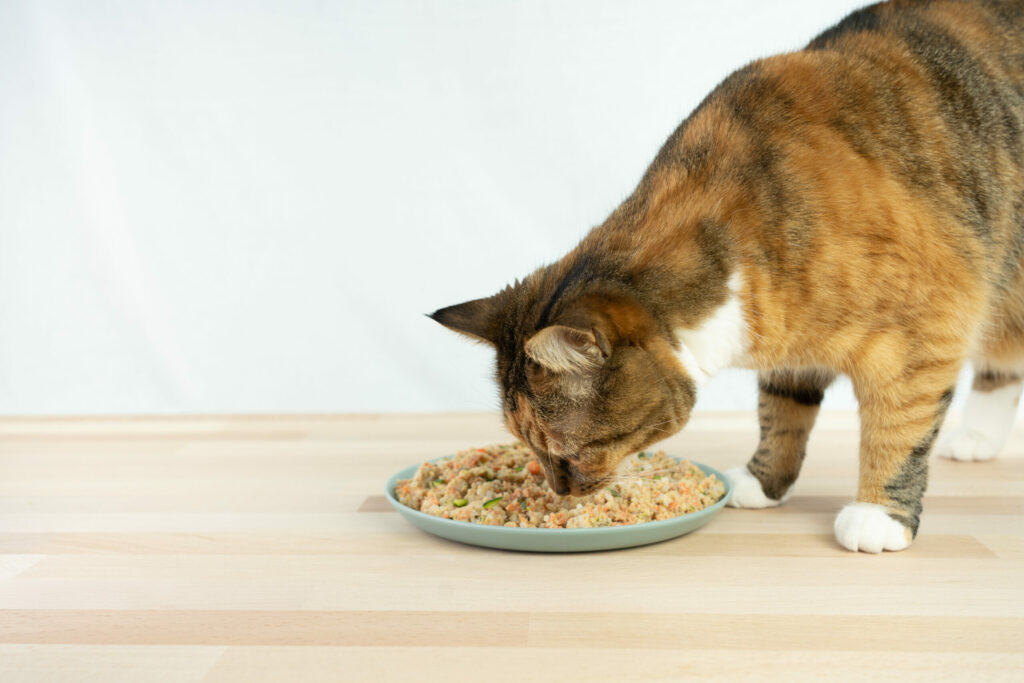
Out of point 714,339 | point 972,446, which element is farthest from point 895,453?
point 972,446

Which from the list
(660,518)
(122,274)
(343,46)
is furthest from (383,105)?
(660,518)

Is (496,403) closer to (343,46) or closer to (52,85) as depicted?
(343,46)

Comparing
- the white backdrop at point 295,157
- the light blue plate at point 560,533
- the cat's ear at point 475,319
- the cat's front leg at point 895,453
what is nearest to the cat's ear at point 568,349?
the cat's ear at point 475,319

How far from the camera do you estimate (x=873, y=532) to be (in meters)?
1.45

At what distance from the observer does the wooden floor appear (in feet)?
3.64

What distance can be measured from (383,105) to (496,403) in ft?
5.02

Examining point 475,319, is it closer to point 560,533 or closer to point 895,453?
point 560,533

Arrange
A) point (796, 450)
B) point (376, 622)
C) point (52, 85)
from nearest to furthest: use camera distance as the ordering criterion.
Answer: point (376, 622) < point (796, 450) < point (52, 85)

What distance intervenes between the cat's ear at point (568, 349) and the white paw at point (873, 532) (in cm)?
54

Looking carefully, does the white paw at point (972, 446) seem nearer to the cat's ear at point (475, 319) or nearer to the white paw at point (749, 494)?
the white paw at point (749, 494)

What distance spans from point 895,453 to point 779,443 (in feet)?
0.87

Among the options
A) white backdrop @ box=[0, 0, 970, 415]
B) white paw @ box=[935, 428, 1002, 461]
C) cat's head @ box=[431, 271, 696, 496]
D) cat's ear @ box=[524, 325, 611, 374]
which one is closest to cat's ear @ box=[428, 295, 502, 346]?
cat's head @ box=[431, 271, 696, 496]

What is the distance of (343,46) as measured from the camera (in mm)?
2707

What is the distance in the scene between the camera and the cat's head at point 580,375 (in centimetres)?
124
